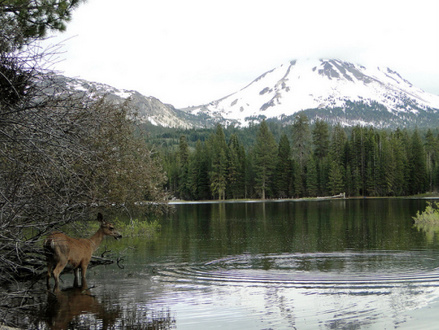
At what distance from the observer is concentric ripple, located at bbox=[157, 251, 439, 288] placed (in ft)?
52.0

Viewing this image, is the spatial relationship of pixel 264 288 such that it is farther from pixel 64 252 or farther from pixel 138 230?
pixel 138 230

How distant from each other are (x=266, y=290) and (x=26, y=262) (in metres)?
6.89

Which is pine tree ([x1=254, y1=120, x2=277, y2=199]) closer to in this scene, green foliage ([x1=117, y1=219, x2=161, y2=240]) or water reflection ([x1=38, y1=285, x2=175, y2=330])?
green foliage ([x1=117, y1=219, x2=161, y2=240])

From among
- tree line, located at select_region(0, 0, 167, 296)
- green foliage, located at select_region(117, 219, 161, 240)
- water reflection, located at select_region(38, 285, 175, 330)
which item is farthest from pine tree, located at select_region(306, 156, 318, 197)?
tree line, located at select_region(0, 0, 167, 296)

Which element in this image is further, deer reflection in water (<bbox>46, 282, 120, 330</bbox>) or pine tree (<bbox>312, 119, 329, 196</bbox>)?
pine tree (<bbox>312, 119, 329, 196</bbox>)

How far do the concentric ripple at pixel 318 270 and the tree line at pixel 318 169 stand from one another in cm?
9281

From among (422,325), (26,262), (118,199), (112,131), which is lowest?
(422,325)

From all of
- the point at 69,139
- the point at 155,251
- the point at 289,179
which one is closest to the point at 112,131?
the point at 155,251

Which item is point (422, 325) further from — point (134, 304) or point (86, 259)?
point (86, 259)

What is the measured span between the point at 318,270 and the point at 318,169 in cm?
10128

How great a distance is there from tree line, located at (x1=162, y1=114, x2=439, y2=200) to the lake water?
88717mm

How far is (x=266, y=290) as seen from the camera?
1470cm

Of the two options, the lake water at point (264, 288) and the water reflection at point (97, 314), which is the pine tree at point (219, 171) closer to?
the lake water at point (264, 288)

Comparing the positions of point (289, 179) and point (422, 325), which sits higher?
point (289, 179)
